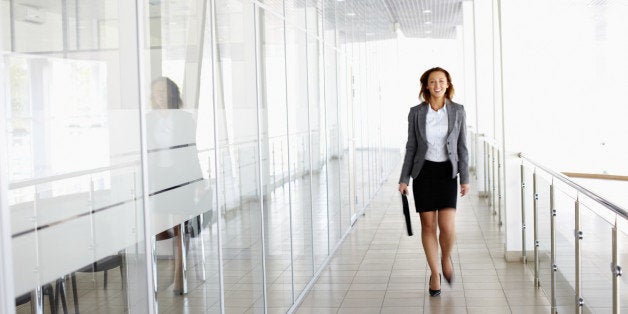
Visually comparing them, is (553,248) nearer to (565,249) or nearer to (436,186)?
(565,249)

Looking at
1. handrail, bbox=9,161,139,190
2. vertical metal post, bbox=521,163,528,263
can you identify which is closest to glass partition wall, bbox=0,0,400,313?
handrail, bbox=9,161,139,190

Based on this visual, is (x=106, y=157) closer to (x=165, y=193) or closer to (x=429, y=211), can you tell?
(x=165, y=193)

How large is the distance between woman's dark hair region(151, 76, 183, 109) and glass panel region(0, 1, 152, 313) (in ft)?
0.92

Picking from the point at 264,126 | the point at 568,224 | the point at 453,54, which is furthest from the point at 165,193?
the point at 453,54

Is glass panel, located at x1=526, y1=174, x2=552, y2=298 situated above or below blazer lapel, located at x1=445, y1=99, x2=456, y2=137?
below

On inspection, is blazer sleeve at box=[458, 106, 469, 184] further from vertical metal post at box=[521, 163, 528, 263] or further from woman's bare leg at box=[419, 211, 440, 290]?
vertical metal post at box=[521, 163, 528, 263]

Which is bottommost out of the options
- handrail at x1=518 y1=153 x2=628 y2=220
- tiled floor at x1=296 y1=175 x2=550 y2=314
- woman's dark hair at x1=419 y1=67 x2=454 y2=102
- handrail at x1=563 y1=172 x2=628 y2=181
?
handrail at x1=563 y1=172 x2=628 y2=181

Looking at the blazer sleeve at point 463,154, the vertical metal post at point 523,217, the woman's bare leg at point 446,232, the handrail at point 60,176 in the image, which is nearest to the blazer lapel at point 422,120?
the blazer sleeve at point 463,154

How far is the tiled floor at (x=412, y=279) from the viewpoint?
521 centimetres

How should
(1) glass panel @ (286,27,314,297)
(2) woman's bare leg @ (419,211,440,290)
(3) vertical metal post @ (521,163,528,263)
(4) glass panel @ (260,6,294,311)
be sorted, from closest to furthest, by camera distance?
(4) glass panel @ (260,6,294,311)
(1) glass panel @ (286,27,314,297)
(2) woman's bare leg @ (419,211,440,290)
(3) vertical metal post @ (521,163,528,263)

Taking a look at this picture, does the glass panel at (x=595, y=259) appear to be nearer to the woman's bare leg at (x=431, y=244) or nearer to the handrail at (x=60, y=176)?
the woman's bare leg at (x=431, y=244)

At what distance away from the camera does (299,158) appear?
5.63m

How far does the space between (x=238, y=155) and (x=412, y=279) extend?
2.74 m

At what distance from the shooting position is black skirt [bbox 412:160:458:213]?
5340 millimetres
